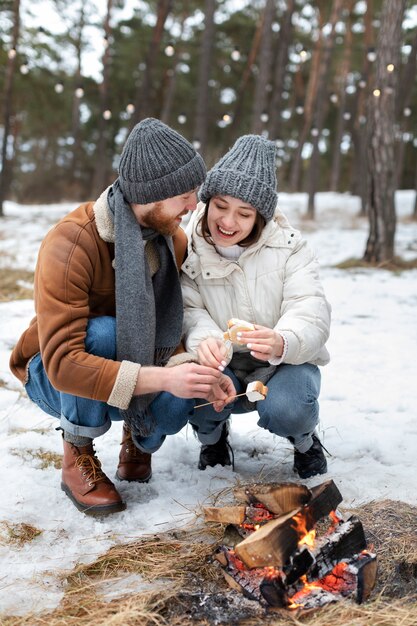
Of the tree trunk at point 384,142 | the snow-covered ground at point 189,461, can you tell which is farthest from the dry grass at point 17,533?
the tree trunk at point 384,142

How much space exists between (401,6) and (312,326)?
6.53m

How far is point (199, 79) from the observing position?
12.5m

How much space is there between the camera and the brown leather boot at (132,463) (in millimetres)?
2666

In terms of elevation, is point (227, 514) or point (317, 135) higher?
point (317, 135)

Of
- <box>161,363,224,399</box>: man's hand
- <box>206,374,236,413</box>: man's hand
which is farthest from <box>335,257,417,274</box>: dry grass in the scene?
<box>161,363,224,399</box>: man's hand

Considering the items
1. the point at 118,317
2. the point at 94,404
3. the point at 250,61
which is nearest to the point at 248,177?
the point at 118,317

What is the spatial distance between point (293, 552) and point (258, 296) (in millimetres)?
1052

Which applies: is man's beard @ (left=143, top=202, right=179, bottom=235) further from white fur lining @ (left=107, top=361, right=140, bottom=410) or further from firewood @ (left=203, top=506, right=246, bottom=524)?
firewood @ (left=203, top=506, right=246, bottom=524)

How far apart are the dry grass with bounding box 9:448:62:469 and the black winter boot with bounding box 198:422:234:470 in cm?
63

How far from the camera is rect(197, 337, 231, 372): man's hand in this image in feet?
7.44

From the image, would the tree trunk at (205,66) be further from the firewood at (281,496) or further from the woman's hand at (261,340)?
the firewood at (281,496)

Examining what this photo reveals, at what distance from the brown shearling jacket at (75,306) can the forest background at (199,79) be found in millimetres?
8849

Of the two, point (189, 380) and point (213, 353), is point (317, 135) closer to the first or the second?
point (213, 353)

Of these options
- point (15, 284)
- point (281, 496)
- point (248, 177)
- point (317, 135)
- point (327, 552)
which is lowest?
point (15, 284)
